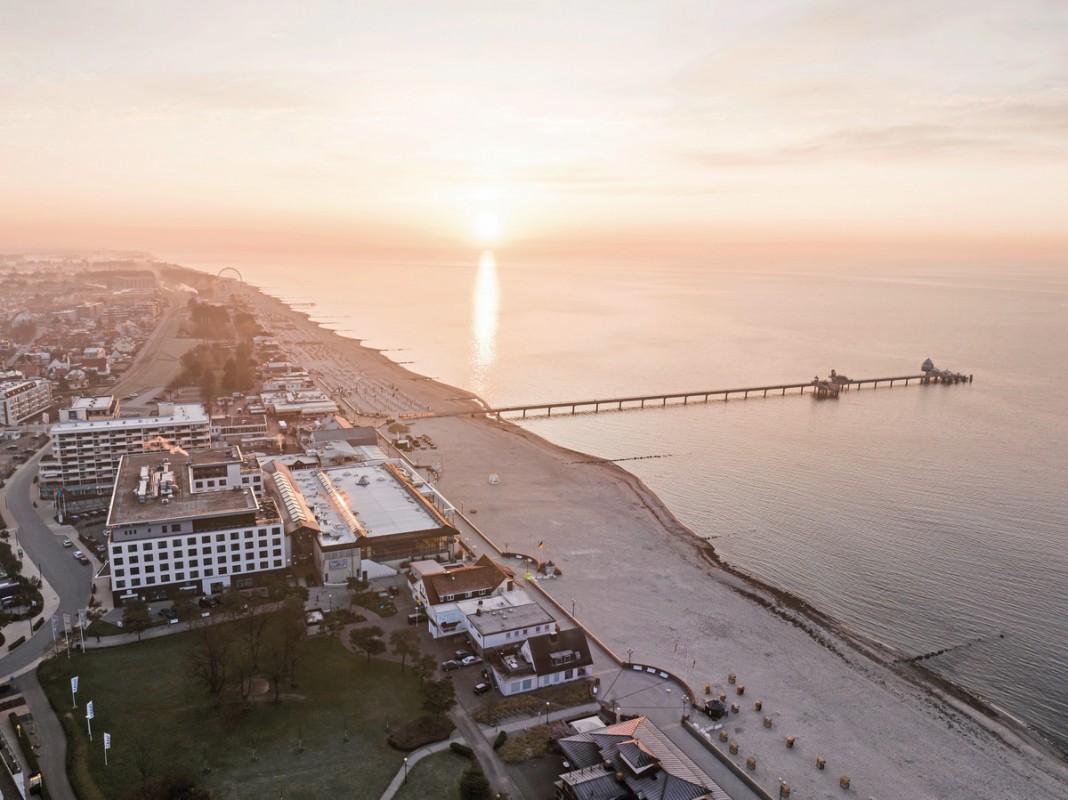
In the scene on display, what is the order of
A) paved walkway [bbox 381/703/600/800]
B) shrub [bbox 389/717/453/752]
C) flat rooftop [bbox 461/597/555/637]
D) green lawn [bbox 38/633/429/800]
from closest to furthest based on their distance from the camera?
1. green lawn [bbox 38/633/429/800]
2. paved walkway [bbox 381/703/600/800]
3. shrub [bbox 389/717/453/752]
4. flat rooftop [bbox 461/597/555/637]

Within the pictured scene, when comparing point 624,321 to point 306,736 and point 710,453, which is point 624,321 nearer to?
point 710,453

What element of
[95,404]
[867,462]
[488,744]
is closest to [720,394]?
[867,462]

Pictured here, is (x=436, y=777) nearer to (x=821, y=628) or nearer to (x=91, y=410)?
(x=821, y=628)

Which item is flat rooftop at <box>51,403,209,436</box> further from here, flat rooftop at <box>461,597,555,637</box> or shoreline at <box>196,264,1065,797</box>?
flat rooftop at <box>461,597,555,637</box>

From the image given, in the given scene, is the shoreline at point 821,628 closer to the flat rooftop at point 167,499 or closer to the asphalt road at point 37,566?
the flat rooftop at point 167,499

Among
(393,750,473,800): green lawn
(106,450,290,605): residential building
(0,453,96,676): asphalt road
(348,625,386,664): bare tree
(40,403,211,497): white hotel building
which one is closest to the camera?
(393,750,473,800): green lawn

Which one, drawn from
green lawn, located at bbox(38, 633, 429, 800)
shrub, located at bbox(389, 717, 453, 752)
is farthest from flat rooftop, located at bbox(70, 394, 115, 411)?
shrub, located at bbox(389, 717, 453, 752)

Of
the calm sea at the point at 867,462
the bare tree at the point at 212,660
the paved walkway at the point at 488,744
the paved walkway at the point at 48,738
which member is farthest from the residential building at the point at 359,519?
the calm sea at the point at 867,462
